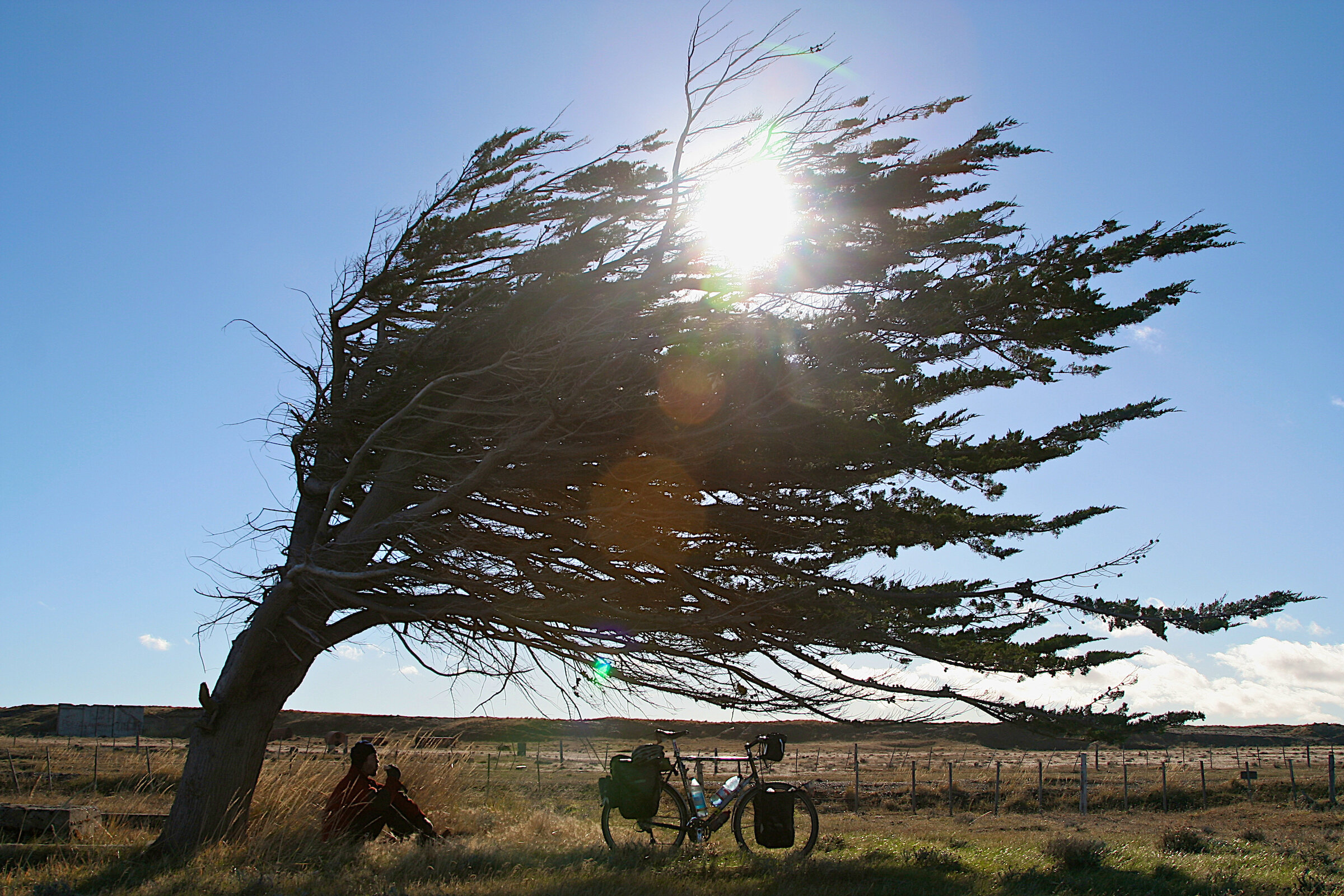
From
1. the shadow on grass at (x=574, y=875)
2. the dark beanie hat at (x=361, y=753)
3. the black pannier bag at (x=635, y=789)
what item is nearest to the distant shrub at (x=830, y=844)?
the shadow on grass at (x=574, y=875)

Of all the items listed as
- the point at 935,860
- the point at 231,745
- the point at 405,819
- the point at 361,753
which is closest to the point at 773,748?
the point at 935,860

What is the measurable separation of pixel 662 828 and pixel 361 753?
9.85ft

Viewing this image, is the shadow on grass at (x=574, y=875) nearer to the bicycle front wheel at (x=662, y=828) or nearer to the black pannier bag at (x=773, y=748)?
the bicycle front wheel at (x=662, y=828)

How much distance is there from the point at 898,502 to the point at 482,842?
17.2ft

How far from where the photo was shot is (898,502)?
888cm

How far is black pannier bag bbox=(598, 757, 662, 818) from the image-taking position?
808 centimetres

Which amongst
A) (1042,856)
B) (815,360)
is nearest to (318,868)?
(815,360)

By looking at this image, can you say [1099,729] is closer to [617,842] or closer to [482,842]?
[617,842]

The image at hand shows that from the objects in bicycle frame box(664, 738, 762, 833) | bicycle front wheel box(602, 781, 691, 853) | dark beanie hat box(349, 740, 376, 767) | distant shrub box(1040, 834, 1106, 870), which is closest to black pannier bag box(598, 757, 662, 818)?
bicycle front wheel box(602, 781, 691, 853)

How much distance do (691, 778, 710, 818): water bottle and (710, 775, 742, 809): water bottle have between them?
0.10m

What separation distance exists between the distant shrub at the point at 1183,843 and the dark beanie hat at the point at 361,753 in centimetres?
910

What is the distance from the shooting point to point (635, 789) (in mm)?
8070

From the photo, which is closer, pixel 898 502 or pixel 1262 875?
pixel 1262 875

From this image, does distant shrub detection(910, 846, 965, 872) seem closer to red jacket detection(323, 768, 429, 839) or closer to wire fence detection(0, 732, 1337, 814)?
wire fence detection(0, 732, 1337, 814)
